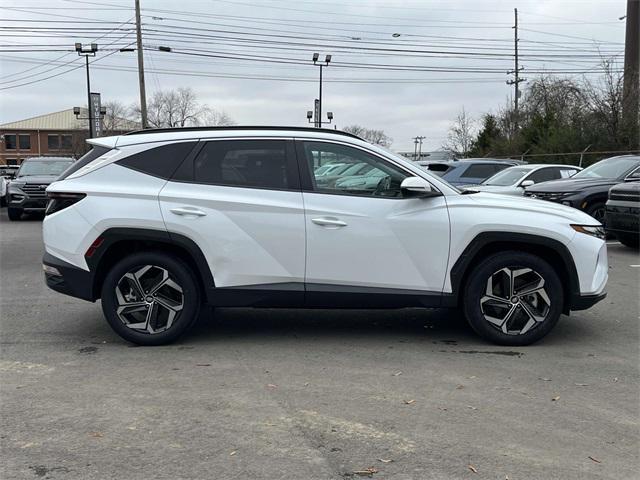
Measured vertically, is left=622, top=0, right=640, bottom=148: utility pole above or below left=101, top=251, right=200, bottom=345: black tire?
above

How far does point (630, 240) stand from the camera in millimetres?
10719

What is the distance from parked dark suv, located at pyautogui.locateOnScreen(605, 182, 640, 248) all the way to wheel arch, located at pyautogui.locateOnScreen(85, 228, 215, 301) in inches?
301

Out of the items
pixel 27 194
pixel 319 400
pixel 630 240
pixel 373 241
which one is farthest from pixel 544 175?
pixel 27 194

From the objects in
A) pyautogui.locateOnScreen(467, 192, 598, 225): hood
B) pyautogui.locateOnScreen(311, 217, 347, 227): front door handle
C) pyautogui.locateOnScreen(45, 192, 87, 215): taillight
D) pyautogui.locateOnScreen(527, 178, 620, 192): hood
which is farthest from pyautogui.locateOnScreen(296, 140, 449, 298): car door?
pyautogui.locateOnScreen(527, 178, 620, 192): hood

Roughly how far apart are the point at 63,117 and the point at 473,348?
317 feet

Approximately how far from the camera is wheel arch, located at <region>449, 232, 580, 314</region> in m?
5.11

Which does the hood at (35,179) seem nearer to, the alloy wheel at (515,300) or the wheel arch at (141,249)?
the wheel arch at (141,249)

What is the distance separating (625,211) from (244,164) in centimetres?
739

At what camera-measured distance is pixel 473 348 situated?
5.25 m

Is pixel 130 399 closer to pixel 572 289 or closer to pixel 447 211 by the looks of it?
pixel 447 211

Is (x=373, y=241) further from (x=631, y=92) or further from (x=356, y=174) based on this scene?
(x=631, y=92)

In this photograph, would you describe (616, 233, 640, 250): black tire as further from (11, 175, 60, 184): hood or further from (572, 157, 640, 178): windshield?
(11, 175, 60, 184): hood

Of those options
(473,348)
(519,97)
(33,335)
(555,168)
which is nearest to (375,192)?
(473,348)

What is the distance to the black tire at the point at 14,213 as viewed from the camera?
55.3 feet
